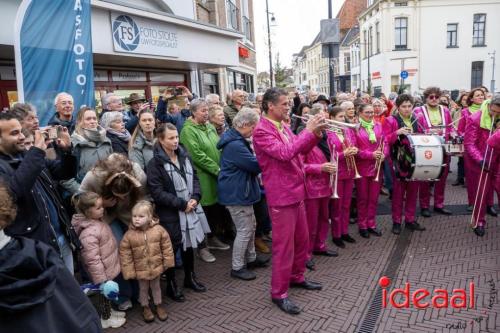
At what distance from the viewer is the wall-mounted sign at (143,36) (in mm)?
8016

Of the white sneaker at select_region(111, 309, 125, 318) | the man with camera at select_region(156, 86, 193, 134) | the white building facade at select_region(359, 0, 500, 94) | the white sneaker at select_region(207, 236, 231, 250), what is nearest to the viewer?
the white sneaker at select_region(111, 309, 125, 318)

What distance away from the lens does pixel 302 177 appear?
381 cm

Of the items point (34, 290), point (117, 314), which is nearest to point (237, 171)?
point (117, 314)

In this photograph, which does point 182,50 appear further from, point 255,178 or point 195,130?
point 255,178

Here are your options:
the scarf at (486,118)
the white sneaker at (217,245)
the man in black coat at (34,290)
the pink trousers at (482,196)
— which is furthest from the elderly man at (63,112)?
the pink trousers at (482,196)

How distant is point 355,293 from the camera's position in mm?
4195

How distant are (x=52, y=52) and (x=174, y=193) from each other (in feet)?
8.57

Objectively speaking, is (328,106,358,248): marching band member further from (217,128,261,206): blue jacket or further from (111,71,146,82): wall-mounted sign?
(111,71,146,82): wall-mounted sign

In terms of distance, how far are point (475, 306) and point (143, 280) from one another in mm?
3215

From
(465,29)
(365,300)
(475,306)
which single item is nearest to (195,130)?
(365,300)

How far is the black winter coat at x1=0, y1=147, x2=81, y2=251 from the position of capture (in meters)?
2.76

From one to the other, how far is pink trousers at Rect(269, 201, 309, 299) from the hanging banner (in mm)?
3149

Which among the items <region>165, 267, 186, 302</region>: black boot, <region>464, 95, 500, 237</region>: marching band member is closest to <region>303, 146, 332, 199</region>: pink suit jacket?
<region>165, 267, 186, 302</region>: black boot

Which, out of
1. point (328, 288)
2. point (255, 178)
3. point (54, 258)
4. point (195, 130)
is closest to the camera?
point (54, 258)
